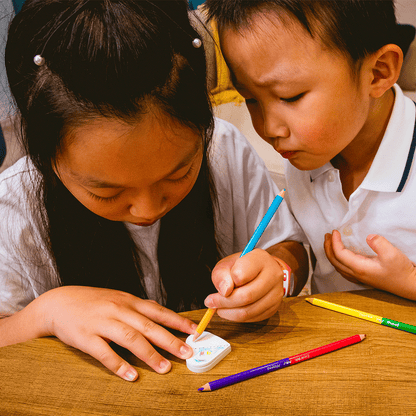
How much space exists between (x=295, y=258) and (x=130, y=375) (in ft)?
1.35

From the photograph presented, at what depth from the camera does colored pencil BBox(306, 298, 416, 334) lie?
1.61 feet

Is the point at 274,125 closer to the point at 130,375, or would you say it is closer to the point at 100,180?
the point at 100,180

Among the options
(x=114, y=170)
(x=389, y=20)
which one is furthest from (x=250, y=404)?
(x=389, y=20)

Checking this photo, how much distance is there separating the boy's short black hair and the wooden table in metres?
0.38

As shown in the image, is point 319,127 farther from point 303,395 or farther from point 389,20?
point 303,395

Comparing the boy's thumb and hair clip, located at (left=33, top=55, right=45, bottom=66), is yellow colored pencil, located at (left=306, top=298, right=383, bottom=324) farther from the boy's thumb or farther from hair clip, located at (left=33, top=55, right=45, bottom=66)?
hair clip, located at (left=33, top=55, right=45, bottom=66)

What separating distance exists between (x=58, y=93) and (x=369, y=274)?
0.52 meters

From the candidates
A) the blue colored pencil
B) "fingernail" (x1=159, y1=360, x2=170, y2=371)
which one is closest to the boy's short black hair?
the blue colored pencil

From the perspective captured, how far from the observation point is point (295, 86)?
512mm

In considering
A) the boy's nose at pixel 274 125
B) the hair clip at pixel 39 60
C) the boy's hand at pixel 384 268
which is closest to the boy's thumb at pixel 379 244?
the boy's hand at pixel 384 268

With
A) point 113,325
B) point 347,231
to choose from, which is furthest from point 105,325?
point 347,231

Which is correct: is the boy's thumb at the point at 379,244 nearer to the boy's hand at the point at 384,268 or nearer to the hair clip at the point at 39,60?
the boy's hand at the point at 384,268

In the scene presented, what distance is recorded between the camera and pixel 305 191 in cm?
81

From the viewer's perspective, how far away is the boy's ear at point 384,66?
55cm
